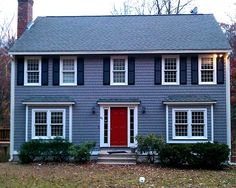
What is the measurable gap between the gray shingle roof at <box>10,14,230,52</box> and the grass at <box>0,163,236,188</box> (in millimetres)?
6523

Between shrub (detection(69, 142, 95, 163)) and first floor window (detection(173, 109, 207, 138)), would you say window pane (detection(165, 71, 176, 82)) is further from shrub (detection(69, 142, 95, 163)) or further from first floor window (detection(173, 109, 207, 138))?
shrub (detection(69, 142, 95, 163))

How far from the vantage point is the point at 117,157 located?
67.1 feet

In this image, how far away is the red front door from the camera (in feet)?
70.6

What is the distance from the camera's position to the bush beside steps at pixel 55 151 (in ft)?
65.0

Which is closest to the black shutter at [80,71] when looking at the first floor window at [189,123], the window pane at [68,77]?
the window pane at [68,77]

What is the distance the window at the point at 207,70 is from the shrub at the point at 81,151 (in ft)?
21.0

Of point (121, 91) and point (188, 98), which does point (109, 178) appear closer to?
point (121, 91)

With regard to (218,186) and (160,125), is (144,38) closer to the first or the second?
(160,125)

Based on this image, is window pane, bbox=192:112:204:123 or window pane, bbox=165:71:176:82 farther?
window pane, bbox=165:71:176:82

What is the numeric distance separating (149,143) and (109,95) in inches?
138

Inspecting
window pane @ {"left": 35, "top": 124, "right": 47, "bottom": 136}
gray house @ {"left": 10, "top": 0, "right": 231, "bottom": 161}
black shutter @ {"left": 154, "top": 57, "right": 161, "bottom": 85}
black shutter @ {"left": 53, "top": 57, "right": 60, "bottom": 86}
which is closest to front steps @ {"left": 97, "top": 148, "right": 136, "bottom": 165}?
gray house @ {"left": 10, "top": 0, "right": 231, "bottom": 161}

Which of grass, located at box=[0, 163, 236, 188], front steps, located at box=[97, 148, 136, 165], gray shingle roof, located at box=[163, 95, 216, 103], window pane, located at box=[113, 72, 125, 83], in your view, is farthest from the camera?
window pane, located at box=[113, 72, 125, 83]

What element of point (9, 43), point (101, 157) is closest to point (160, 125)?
point (101, 157)

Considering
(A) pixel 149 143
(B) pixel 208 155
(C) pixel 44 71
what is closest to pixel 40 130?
(C) pixel 44 71
